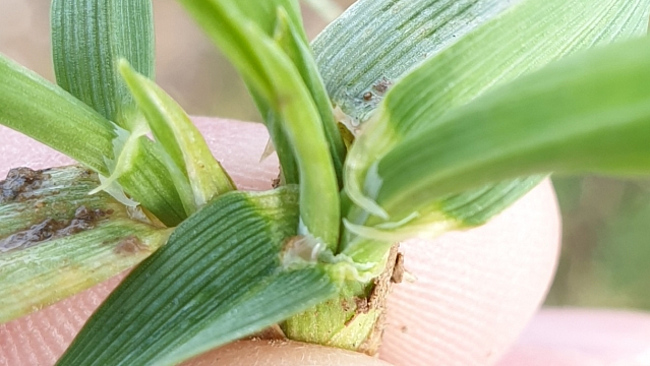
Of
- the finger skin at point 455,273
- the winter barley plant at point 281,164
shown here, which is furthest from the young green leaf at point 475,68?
the finger skin at point 455,273

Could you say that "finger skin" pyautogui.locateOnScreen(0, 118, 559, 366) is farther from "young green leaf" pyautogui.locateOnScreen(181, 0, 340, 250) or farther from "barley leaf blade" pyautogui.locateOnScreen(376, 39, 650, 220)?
"barley leaf blade" pyautogui.locateOnScreen(376, 39, 650, 220)

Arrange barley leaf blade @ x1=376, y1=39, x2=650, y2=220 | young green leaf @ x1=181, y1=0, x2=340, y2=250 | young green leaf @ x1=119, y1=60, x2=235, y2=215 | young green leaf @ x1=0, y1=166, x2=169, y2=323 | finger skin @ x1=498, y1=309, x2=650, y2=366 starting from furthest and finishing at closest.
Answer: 1. finger skin @ x1=498, y1=309, x2=650, y2=366
2. young green leaf @ x1=0, y1=166, x2=169, y2=323
3. young green leaf @ x1=119, y1=60, x2=235, y2=215
4. young green leaf @ x1=181, y1=0, x2=340, y2=250
5. barley leaf blade @ x1=376, y1=39, x2=650, y2=220

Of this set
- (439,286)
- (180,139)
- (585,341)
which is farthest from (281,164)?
(585,341)

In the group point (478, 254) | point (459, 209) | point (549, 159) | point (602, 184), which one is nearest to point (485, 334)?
point (478, 254)

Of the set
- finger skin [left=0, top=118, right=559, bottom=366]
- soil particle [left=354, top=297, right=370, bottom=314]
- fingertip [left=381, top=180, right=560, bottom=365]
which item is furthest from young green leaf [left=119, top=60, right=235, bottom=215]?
fingertip [left=381, top=180, right=560, bottom=365]

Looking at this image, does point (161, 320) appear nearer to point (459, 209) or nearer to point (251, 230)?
point (251, 230)

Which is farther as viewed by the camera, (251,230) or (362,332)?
(362,332)

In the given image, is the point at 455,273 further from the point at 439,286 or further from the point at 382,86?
the point at 382,86

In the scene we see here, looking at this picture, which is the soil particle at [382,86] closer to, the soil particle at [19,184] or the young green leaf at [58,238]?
the young green leaf at [58,238]
